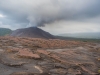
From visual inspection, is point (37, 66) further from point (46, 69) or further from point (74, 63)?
point (74, 63)

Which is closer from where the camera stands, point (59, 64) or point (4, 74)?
point (4, 74)

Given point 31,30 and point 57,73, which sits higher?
point 31,30

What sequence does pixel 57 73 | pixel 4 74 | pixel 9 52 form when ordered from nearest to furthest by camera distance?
pixel 4 74 < pixel 57 73 < pixel 9 52

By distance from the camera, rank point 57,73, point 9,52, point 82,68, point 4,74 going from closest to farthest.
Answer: point 4,74 → point 57,73 → point 82,68 → point 9,52

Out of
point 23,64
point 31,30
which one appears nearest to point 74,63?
point 23,64

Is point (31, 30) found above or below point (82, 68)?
above

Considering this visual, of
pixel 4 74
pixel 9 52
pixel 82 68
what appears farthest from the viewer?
pixel 9 52

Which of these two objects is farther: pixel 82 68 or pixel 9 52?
pixel 9 52

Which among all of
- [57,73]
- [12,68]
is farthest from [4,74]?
[57,73]

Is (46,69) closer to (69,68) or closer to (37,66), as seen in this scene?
(37,66)
